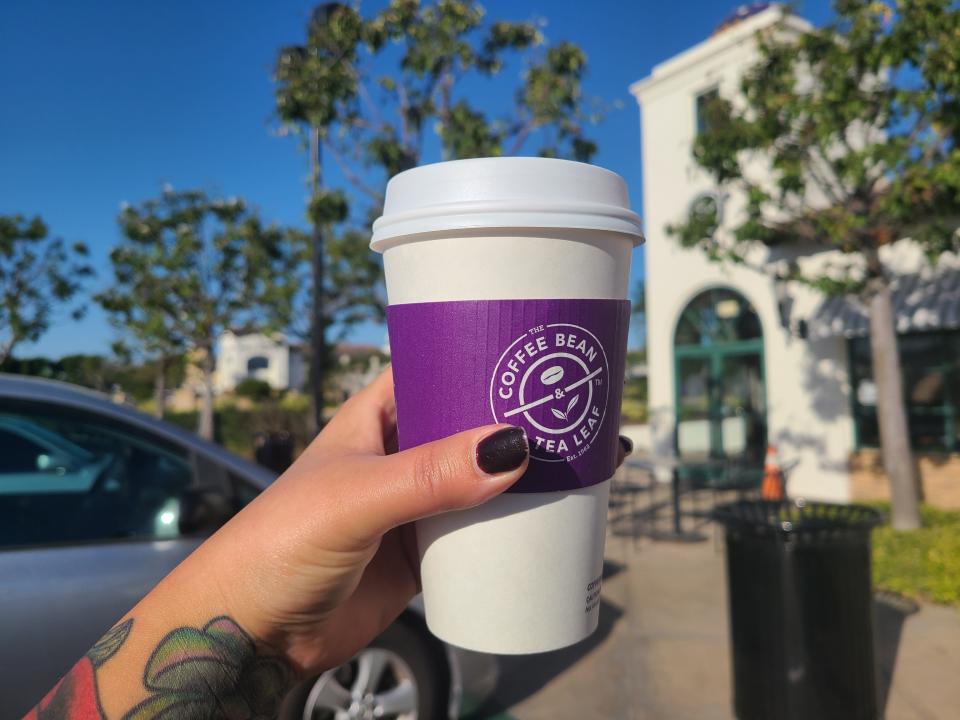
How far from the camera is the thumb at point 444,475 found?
3.47ft

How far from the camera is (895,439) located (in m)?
7.49

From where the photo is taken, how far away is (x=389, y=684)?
320cm

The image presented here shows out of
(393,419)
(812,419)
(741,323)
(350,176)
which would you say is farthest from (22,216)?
(393,419)

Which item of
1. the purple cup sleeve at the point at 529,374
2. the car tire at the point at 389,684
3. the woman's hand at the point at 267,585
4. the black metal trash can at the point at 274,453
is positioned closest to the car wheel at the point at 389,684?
the car tire at the point at 389,684

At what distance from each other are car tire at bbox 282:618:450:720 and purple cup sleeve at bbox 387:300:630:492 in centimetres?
222

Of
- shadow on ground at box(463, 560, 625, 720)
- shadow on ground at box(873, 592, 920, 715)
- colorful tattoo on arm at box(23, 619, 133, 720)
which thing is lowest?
shadow on ground at box(463, 560, 625, 720)

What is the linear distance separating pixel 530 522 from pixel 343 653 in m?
0.63

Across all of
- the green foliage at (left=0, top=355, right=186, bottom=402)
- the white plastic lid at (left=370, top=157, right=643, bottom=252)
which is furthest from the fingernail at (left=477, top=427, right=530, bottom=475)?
the green foliage at (left=0, top=355, right=186, bottom=402)

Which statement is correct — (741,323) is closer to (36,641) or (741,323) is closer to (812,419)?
(812,419)

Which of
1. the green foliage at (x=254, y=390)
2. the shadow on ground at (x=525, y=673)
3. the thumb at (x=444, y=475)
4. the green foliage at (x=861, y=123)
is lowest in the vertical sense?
the shadow on ground at (x=525, y=673)

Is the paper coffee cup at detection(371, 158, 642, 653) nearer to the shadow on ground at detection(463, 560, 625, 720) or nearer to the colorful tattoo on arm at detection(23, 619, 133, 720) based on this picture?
the colorful tattoo on arm at detection(23, 619, 133, 720)

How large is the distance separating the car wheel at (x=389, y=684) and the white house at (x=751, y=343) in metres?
6.92

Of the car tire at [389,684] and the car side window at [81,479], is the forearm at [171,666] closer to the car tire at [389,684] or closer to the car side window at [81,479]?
the car side window at [81,479]

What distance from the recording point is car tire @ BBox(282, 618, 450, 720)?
117 inches
